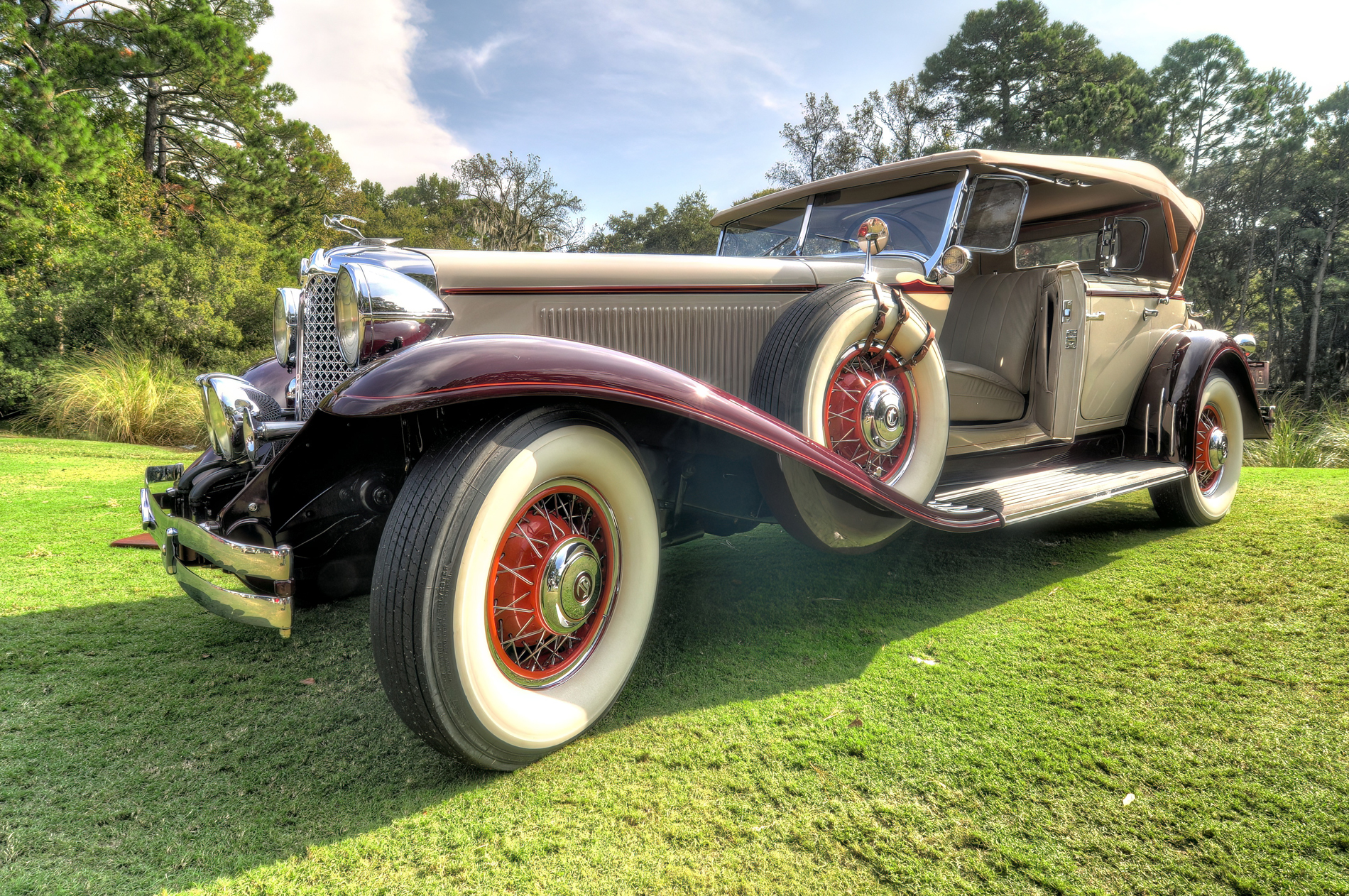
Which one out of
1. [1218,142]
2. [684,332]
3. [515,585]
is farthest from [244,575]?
[1218,142]

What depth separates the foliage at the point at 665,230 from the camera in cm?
2939

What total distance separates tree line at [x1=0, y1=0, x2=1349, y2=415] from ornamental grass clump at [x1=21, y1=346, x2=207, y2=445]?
62 cm

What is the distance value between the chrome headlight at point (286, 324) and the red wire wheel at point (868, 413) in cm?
Answer: 213

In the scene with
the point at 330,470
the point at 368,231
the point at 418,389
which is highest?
the point at 368,231

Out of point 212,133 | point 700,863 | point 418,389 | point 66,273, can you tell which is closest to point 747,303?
point 418,389

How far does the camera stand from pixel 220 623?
8.69 ft

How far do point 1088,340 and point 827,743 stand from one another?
110 inches

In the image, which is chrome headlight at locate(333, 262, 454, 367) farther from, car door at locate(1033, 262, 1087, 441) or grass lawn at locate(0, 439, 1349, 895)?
car door at locate(1033, 262, 1087, 441)

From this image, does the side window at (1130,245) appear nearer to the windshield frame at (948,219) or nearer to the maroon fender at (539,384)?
the windshield frame at (948,219)

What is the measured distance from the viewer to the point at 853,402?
2.58 metres

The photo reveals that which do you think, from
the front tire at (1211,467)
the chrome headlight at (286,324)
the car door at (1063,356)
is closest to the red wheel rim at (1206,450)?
the front tire at (1211,467)

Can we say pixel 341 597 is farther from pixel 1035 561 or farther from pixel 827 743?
pixel 1035 561

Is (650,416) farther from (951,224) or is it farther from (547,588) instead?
(951,224)

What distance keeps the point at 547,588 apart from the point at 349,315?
1096 mm
